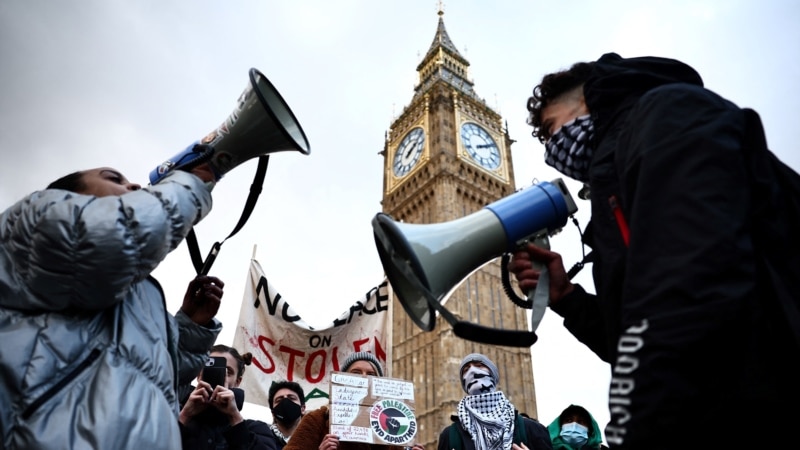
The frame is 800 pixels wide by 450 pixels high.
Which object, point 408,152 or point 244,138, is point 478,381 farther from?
point 408,152

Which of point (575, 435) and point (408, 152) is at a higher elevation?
point (408, 152)

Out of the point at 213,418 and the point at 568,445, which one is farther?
the point at 568,445

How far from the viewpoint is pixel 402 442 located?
3.01 m

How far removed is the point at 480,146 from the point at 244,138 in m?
25.5

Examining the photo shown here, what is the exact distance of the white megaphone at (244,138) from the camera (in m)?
1.73

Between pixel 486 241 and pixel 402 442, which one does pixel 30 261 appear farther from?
pixel 402 442

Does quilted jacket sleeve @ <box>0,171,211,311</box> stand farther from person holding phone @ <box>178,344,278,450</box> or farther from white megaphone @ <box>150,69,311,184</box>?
person holding phone @ <box>178,344,278,450</box>

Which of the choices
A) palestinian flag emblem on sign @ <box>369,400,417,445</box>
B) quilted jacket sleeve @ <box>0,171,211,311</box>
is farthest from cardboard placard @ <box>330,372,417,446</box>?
quilted jacket sleeve @ <box>0,171,211,311</box>

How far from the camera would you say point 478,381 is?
11.8 feet

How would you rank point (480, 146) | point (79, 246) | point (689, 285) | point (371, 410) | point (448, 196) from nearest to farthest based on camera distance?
point (689, 285)
point (79, 246)
point (371, 410)
point (448, 196)
point (480, 146)

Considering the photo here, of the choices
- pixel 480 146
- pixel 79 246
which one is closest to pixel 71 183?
pixel 79 246

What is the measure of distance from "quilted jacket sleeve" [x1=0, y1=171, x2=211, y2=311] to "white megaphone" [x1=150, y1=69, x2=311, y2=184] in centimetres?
40

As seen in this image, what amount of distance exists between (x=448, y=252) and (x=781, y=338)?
2.28ft

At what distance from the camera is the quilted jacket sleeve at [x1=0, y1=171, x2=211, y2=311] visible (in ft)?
4.00
